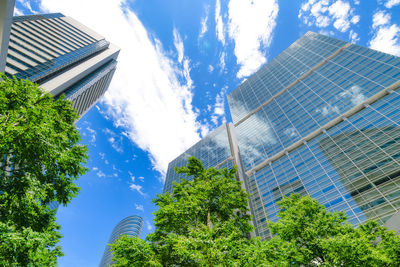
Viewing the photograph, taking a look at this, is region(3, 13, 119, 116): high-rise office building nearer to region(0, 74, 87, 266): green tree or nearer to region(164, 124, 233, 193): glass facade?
region(0, 74, 87, 266): green tree

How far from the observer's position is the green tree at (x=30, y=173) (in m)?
4.48

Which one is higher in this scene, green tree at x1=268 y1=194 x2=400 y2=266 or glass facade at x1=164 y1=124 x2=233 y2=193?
glass facade at x1=164 y1=124 x2=233 y2=193

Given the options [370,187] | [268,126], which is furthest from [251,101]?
[370,187]

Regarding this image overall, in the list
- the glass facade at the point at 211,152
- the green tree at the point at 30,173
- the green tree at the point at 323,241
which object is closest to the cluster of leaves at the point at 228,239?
the green tree at the point at 323,241

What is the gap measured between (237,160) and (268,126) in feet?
58.0

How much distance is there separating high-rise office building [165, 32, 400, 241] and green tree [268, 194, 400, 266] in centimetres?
2201

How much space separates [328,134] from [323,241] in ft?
151

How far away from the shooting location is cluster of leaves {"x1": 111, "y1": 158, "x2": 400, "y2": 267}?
6.07 meters

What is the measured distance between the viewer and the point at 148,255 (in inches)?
264

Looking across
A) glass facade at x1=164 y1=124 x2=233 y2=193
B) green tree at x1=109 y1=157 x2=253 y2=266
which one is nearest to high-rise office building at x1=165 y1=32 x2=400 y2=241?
glass facade at x1=164 y1=124 x2=233 y2=193

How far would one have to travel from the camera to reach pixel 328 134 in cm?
4506

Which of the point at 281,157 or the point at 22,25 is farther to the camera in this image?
the point at 281,157

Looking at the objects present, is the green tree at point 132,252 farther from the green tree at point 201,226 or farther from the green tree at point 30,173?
the green tree at point 30,173

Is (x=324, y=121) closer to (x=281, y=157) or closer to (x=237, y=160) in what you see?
(x=281, y=157)
